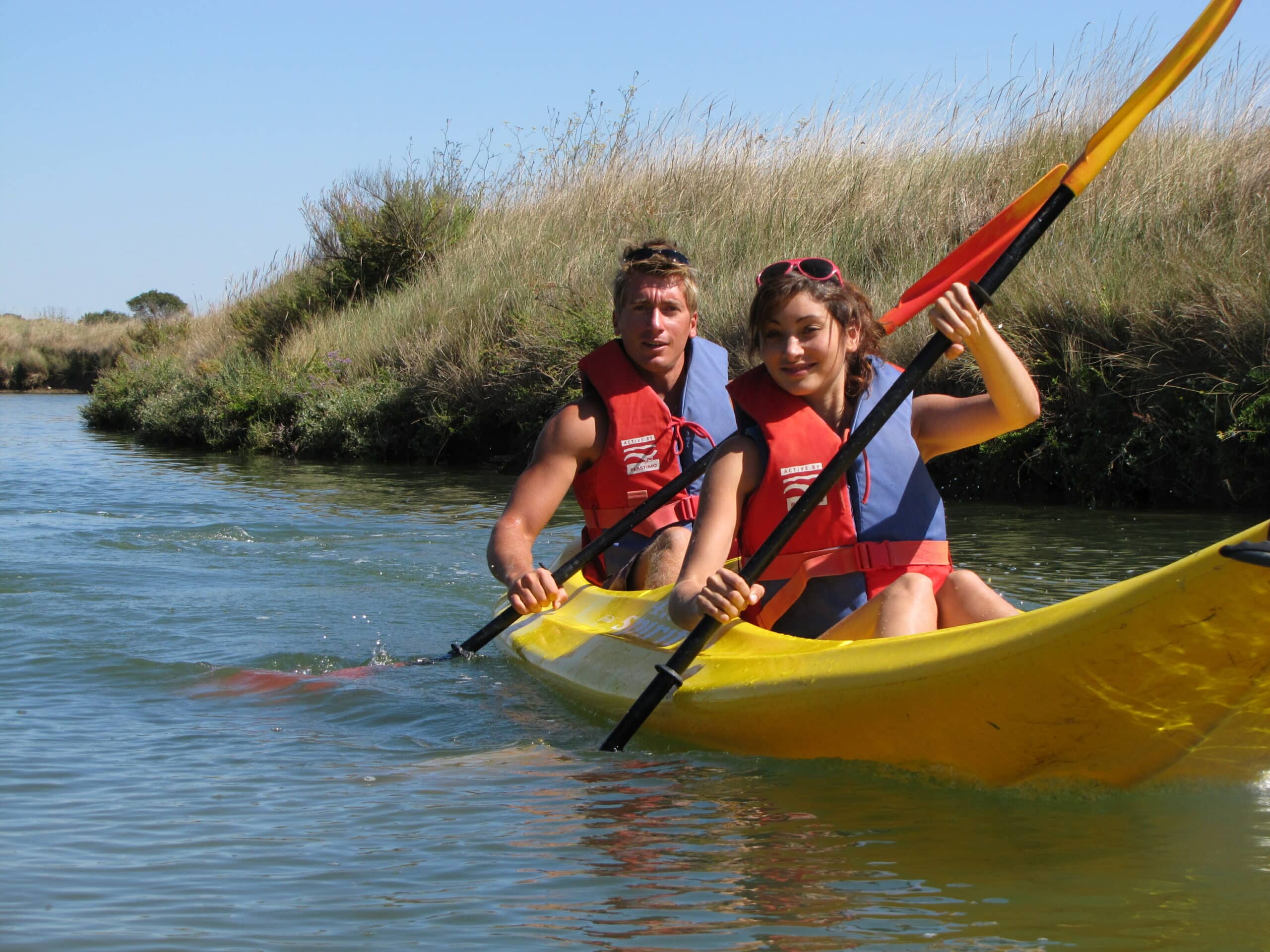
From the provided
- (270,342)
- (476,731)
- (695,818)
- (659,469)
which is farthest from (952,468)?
(270,342)

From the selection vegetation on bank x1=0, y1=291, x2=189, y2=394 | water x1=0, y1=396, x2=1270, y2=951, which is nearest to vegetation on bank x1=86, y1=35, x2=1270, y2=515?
water x1=0, y1=396, x2=1270, y2=951

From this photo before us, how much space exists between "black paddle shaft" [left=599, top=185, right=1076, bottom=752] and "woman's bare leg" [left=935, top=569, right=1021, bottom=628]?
1.24ft

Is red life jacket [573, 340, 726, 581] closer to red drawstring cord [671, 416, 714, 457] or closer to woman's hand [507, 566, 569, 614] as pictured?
red drawstring cord [671, 416, 714, 457]

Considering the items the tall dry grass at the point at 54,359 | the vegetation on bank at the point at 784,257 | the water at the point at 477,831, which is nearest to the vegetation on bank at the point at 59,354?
the tall dry grass at the point at 54,359

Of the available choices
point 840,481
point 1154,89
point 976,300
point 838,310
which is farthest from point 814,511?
point 1154,89

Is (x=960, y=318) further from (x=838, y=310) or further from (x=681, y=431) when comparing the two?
(x=681, y=431)

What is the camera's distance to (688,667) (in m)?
3.12

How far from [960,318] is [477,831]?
1.58 m

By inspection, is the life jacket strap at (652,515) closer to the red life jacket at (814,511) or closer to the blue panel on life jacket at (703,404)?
the blue panel on life jacket at (703,404)

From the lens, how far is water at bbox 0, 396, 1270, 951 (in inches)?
80.6

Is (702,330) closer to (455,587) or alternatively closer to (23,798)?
(455,587)

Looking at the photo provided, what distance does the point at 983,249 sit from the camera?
10.7 ft

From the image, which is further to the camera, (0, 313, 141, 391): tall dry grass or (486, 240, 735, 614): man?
(0, 313, 141, 391): tall dry grass

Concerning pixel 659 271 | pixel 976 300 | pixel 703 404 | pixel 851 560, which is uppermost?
pixel 659 271
